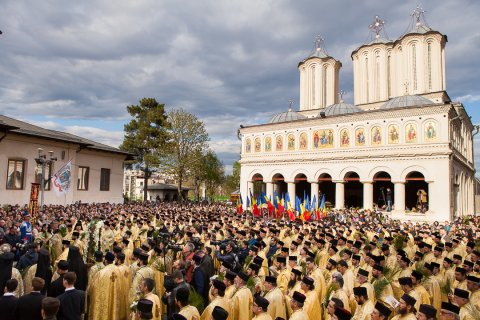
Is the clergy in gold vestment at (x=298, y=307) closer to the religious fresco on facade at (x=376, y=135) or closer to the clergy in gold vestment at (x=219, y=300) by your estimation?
the clergy in gold vestment at (x=219, y=300)

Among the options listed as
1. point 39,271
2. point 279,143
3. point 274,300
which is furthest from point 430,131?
point 39,271

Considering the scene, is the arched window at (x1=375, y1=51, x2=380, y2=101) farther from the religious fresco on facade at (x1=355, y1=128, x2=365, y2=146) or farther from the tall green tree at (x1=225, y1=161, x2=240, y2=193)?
the tall green tree at (x1=225, y1=161, x2=240, y2=193)

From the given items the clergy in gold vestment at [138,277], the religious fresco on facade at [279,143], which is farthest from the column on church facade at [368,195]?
the clergy in gold vestment at [138,277]

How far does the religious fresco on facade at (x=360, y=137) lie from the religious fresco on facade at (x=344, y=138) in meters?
0.79

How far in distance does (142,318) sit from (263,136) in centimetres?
3816

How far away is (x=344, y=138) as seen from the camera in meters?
35.9

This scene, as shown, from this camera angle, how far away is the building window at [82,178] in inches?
1163

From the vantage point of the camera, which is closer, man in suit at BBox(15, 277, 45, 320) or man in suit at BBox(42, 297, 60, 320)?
man in suit at BBox(42, 297, 60, 320)

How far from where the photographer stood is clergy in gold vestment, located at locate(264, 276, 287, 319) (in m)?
6.32

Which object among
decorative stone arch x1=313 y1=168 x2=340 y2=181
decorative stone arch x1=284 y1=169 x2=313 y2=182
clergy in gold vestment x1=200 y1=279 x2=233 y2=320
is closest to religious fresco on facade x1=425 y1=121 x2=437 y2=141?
decorative stone arch x1=313 y1=168 x2=340 y2=181

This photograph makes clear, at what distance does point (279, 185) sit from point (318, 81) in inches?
609

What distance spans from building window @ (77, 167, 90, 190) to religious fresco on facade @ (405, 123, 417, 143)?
2803 centimetres

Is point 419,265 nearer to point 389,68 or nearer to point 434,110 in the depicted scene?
point 434,110

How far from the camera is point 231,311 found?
5.96 metres
